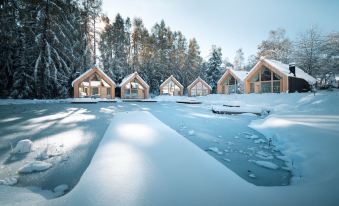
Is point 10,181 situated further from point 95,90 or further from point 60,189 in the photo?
point 95,90

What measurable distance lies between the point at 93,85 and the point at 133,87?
22.9 ft

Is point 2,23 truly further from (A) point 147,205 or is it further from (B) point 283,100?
(B) point 283,100

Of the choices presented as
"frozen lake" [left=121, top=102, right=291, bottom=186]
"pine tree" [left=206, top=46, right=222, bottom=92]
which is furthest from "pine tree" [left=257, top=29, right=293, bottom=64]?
"frozen lake" [left=121, top=102, right=291, bottom=186]

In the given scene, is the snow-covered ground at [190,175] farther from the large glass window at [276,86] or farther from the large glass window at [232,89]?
the large glass window at [232,89]

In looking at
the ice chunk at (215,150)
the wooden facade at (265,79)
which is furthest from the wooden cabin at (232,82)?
the ice chunk at (215,150)

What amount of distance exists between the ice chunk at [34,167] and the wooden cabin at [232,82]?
3031cm

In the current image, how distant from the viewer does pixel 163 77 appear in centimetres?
5078

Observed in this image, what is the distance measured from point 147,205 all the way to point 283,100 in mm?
18979

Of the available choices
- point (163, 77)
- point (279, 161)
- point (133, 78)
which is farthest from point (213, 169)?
point (163, 77)

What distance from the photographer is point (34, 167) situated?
3807 millimetres

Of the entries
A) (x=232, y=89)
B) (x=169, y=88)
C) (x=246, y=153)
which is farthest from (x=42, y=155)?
(x=169, y=88)

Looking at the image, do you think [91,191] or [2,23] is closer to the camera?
[91,191]

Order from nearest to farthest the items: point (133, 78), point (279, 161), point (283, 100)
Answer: point (279, 161) → point (283, 100) → point (133, 78)

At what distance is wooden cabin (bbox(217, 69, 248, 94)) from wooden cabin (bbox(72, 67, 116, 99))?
19078mm
